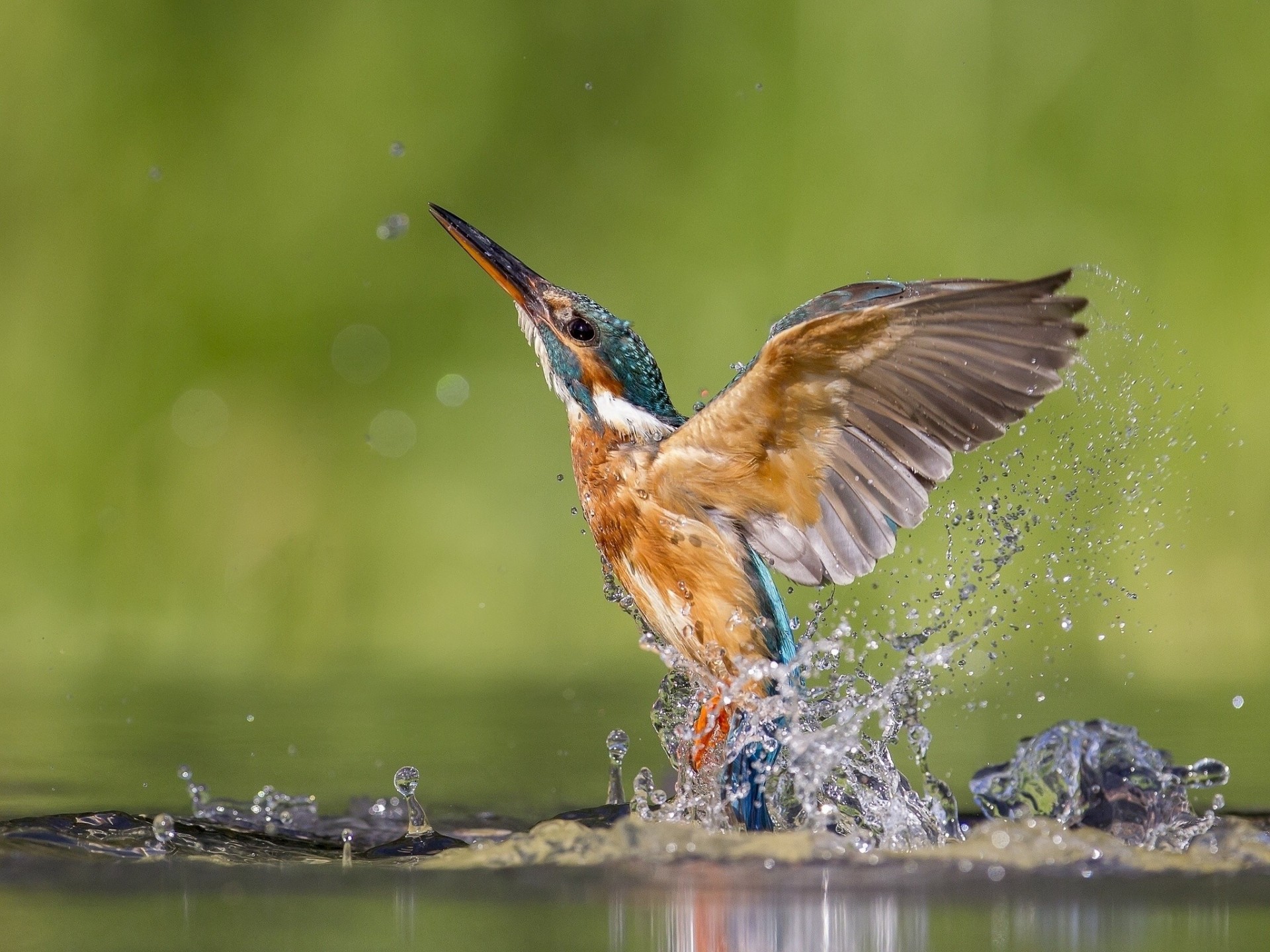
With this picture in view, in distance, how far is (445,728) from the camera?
4.51m

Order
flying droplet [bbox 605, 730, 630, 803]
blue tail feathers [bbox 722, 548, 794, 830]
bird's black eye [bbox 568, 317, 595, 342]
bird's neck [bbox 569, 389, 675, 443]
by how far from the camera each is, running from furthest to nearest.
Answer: flying droplet [bbox 605, 730, 630, 803] < bird's black eye [bbox 568, 317, 595, 342] < bird's neck [bbox 569, 389, 675, 443] < blue tail feathers [bbox 722, 548, 794, 830]

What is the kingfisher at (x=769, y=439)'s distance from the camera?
280 cm

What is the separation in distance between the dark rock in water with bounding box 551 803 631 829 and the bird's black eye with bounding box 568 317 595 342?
976 millimetres

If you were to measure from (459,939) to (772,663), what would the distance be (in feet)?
4.03

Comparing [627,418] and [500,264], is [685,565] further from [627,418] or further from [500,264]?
[500,264]

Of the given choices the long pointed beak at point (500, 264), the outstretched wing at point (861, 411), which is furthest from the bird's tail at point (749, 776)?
the long pointed beak at point (500, 264)

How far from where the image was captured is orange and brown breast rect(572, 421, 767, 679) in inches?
125

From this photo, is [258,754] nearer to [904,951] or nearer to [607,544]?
[607,544]

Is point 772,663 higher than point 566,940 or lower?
higher

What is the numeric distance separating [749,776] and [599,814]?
12.3 inches

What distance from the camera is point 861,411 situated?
2.98 meters

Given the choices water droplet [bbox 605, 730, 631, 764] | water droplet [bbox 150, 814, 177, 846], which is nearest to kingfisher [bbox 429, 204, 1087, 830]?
water droplet [bbox 605, 730, 631, 764]

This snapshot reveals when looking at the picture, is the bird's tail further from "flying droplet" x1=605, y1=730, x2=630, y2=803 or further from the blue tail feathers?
"flying droplet" x1=605, y1=730, x2=630, y2=803

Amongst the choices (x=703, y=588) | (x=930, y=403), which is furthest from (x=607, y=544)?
(x=930, y=403)
